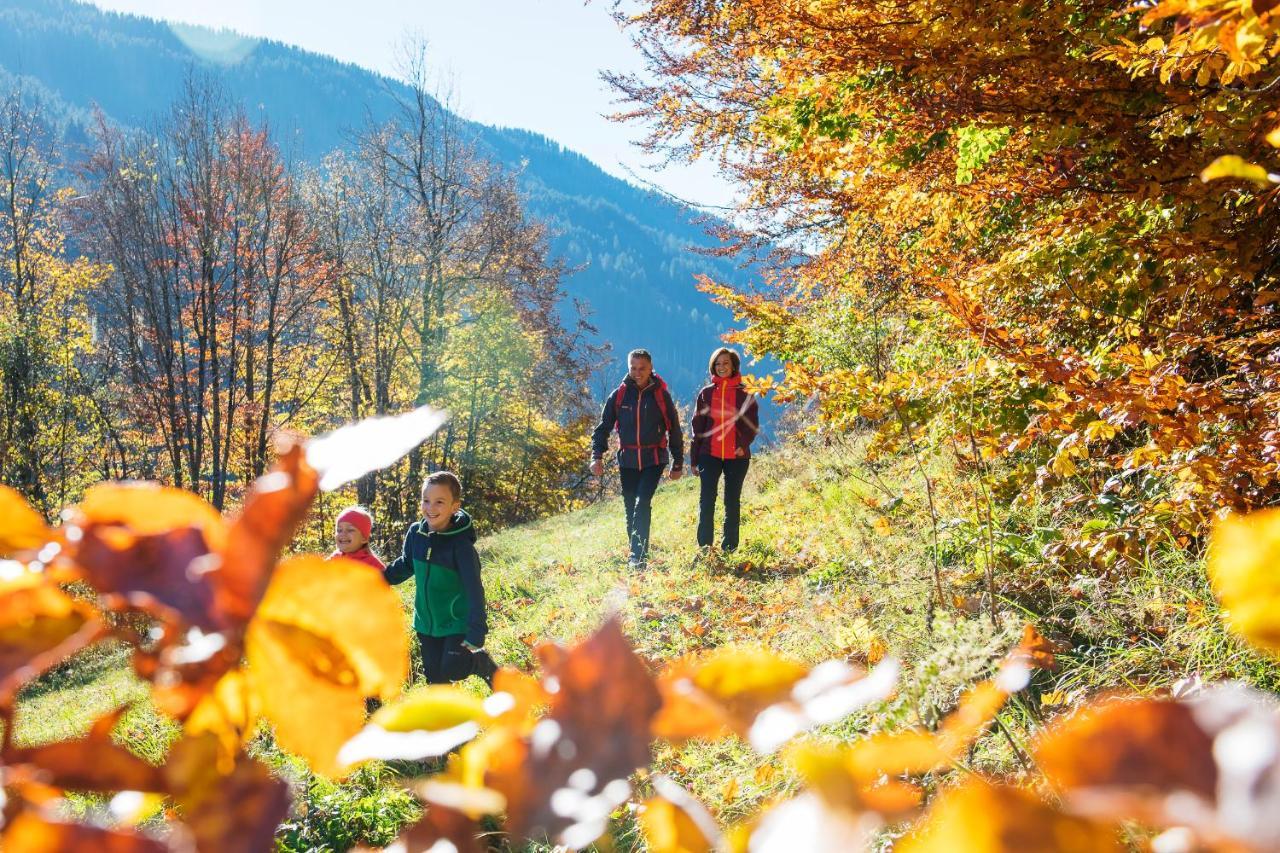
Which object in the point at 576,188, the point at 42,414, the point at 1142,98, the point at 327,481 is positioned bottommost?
the point at 42,414

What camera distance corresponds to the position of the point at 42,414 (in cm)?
1694

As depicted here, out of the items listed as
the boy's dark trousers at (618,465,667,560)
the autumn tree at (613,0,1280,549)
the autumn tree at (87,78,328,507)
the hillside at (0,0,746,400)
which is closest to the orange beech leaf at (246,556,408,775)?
the autumn tree at (613,0,1280,549)

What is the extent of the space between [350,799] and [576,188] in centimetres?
18182

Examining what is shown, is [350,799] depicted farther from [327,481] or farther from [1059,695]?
[327,481]

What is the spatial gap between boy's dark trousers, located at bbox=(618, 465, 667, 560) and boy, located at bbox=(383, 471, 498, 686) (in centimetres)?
243

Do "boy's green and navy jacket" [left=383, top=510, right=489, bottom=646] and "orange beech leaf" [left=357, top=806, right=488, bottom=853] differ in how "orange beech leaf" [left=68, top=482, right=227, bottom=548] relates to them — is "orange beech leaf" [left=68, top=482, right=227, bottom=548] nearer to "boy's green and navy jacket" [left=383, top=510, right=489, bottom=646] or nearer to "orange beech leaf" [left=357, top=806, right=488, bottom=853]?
"orange beech leaf" [left=357, top=806, right=488, bottom=853]

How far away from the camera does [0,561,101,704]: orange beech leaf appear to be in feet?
0.82

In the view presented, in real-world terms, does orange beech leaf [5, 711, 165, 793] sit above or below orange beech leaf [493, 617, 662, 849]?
below

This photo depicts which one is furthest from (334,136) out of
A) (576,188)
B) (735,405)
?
(735,405)

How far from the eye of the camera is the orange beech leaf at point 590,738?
0.84 feet

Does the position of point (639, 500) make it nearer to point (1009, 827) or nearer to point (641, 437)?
point (641, 437)

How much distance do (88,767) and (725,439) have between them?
5486 millimetres

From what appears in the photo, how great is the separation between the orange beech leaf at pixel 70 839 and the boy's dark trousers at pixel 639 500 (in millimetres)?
5602

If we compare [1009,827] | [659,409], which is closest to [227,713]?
[1009,827]
